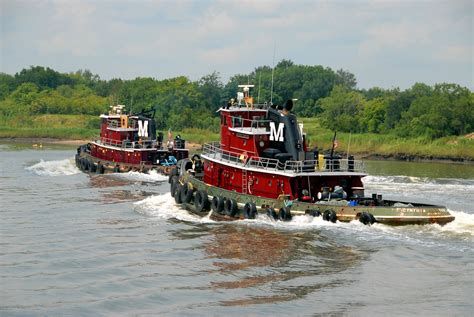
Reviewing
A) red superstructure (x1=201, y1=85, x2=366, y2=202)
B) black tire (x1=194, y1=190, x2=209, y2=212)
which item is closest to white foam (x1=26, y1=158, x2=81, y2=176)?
black tire (x1=194, y1=190, x2=209, y2=212)

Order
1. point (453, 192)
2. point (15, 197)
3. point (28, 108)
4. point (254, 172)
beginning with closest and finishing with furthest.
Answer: point (254, 172) → point (15, 197) → point (453, 192) → point (28, 108)

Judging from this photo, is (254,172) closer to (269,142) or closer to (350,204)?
(269,142)

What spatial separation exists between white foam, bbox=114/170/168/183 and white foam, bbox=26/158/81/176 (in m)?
5.90

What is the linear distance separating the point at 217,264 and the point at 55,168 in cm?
3501

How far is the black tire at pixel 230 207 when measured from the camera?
106 ft

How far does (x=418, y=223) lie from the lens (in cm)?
2836

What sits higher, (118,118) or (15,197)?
(118,118)

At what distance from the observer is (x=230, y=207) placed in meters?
32.3

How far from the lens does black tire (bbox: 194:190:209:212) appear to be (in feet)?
112

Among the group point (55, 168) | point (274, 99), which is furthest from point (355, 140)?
point (55, 168)

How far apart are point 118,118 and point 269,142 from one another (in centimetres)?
2479

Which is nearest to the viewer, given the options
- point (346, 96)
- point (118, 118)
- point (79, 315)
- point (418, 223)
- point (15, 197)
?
point (79, 315)

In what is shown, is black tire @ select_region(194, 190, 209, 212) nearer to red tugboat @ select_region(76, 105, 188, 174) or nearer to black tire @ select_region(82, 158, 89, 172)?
red tugboat @ select_region(76, 105, 188, 174)

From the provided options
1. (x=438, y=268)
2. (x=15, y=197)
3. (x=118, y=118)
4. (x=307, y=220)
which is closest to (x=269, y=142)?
(x=307, y=220)
